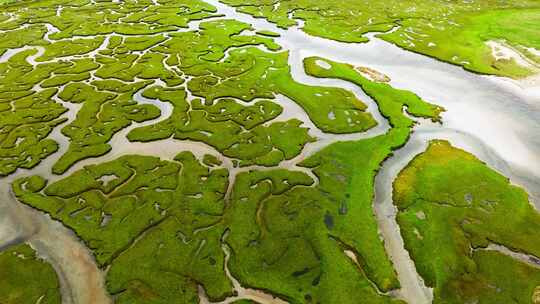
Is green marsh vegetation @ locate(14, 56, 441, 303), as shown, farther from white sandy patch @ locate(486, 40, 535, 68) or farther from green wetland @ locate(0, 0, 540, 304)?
white sandy patch @ locate(486, 40, 535, 68)

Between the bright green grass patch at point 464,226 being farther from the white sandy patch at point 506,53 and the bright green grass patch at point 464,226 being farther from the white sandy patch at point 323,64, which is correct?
the white sandy patch at point 506,53

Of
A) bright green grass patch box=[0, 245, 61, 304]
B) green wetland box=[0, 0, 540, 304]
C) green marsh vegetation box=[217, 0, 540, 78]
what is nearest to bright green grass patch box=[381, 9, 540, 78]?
green marsh vegetation box=[217, 0, 540, 78]

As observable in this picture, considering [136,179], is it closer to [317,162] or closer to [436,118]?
[317,162]

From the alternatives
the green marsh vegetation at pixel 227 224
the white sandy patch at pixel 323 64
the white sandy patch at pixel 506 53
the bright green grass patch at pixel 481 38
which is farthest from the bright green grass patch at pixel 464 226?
the white sandy patch at pixel 506 53

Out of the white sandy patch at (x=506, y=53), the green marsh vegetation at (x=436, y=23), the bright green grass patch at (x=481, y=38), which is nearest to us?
the bright green grass patch at (x=481, y=38)

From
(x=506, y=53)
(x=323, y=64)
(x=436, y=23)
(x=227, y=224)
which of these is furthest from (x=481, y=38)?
(x=227, y=224)

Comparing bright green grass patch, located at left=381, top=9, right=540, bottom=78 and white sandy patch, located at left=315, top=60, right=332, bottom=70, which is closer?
white sandy patch, located at left=315, top=60, right=332, bottom=70
